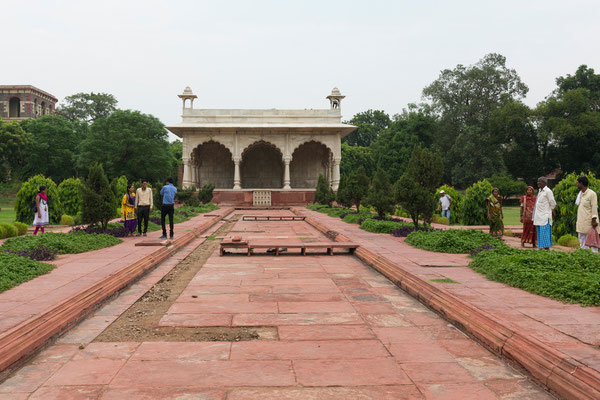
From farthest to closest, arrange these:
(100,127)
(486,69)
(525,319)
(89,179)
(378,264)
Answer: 1. (486,69)
2. (100,127)
3. (89,179)
4. (378,264)
5. (525,319)

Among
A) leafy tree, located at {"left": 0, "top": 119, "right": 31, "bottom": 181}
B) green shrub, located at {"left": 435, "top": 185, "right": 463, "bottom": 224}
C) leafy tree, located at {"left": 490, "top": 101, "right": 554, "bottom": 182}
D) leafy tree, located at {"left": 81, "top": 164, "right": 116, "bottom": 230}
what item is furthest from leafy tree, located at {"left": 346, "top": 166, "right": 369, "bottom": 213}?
leafy tree, located at {"left": 0, "top": 119, "right": 31, "bottom": 181}

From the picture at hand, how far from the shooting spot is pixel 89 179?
10953 mm

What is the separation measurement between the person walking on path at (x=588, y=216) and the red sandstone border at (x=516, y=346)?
3.71m

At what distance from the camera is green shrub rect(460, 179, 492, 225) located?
15789 mm

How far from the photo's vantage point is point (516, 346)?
3.43 m

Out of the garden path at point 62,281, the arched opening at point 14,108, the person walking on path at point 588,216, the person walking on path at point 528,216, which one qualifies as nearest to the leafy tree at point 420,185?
the person walking on path at point 528,216

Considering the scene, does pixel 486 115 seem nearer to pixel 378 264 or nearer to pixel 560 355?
pixel 378 264

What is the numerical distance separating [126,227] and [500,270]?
28.4 feet

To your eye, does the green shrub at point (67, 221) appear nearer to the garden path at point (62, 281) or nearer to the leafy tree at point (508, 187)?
the garden path at point (62, 281)

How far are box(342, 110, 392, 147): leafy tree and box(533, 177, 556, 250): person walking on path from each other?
58.3 metres

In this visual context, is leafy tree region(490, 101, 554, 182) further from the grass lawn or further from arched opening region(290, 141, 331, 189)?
the grass lawn

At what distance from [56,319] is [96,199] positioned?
7.11 m

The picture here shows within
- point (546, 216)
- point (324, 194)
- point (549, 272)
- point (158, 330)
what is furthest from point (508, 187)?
point (158, 330)

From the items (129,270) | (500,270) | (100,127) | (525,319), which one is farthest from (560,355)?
(100,127)
